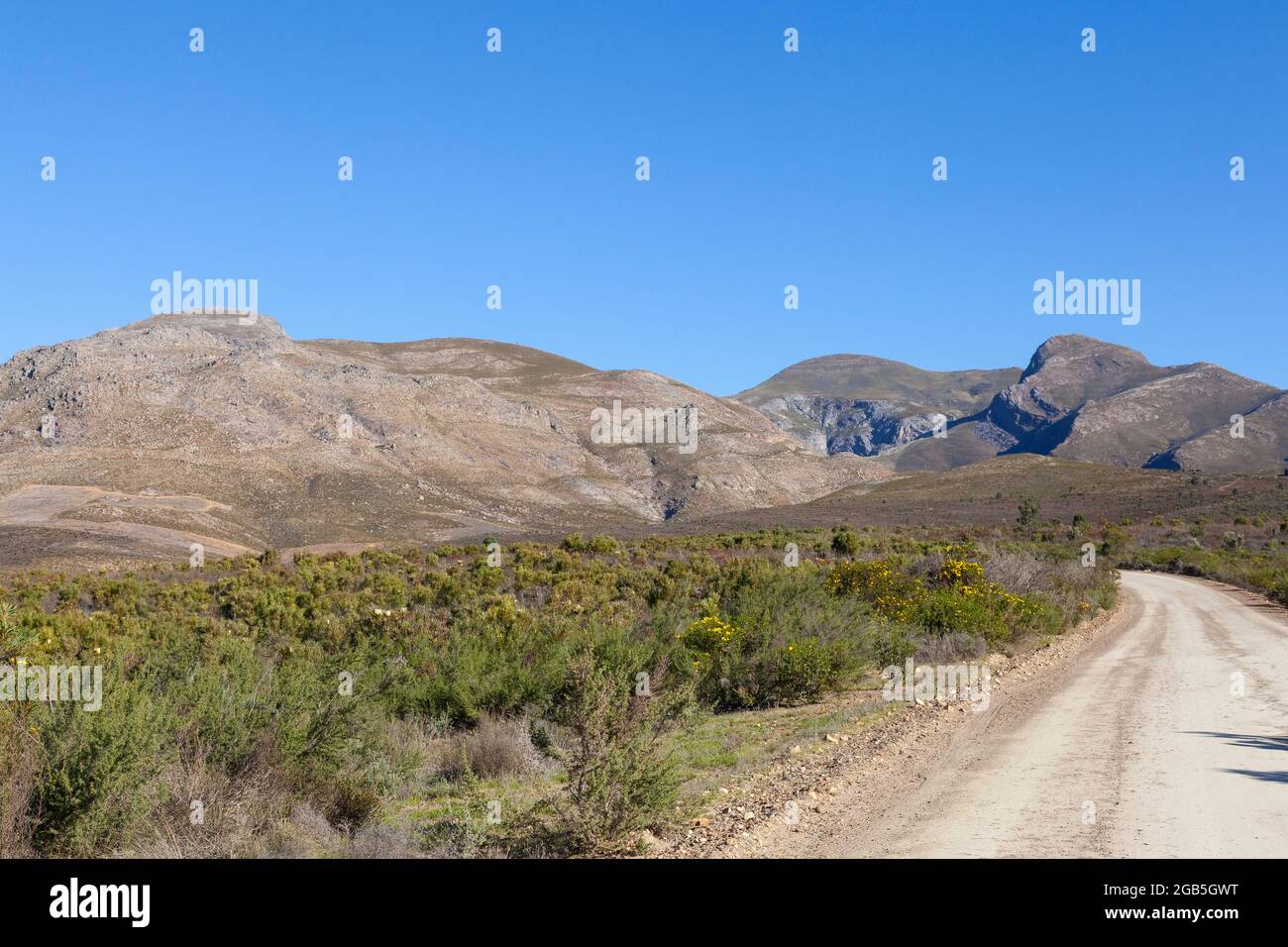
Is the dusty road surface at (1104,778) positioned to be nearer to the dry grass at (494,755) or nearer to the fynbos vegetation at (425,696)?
the fynbos vegetation at (425,696)

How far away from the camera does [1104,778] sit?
8.15 metres

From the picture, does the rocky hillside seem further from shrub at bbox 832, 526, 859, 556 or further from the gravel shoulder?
the gravel shoulder

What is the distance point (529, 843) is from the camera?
6543 millimetres

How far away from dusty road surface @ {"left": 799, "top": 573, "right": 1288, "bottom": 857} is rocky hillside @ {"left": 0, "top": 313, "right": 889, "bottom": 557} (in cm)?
4487

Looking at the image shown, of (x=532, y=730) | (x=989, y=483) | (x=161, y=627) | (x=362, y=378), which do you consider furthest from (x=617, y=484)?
(x=532, y=730)

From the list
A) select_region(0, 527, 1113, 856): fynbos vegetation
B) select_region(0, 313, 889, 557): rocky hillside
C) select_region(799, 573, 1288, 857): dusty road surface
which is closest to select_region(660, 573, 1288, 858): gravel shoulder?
select_region(799, 573, 1288, 857): dusty road surface

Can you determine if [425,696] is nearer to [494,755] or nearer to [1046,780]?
[494,755]

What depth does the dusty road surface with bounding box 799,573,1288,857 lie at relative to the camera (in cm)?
636

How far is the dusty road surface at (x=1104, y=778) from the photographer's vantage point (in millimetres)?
6363

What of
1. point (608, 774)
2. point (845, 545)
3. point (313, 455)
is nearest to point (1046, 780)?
point (608, 774)

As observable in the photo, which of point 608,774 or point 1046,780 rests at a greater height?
point 608,774

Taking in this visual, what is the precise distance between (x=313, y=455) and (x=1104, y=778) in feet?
270

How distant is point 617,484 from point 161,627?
8983 centimetres
